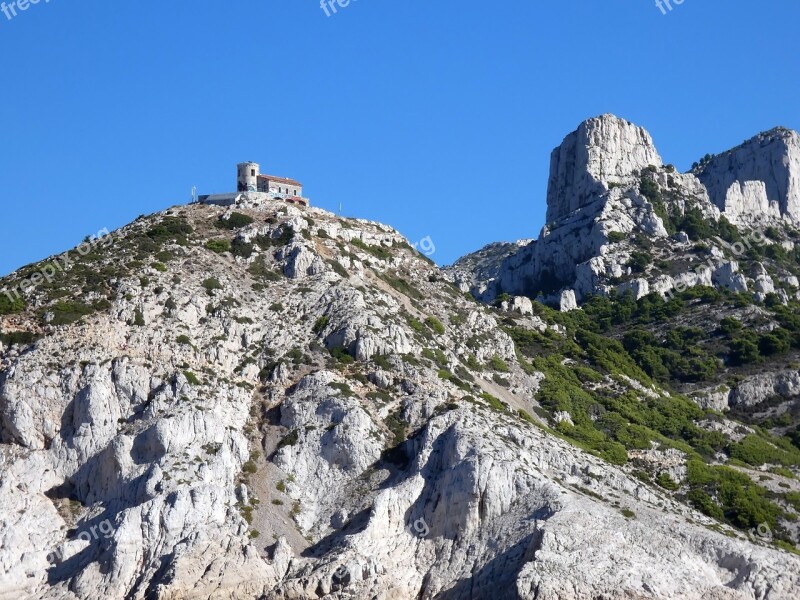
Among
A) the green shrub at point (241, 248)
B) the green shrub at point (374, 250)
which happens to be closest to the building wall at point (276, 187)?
the green shrub at point (374, 250)

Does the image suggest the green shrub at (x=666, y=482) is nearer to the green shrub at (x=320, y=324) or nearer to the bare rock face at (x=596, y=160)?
the green shrub at (x=320, y=324)

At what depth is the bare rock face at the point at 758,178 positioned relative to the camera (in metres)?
158

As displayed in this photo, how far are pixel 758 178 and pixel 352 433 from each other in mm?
105161

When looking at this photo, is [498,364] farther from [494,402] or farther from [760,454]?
[760,454]

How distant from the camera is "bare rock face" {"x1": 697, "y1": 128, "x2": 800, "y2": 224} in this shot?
15850 centimetres

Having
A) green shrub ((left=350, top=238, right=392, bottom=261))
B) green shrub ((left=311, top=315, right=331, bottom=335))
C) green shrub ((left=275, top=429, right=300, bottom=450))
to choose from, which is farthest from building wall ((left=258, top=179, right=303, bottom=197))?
green shrub ((left=275, top=429, right=300, bottom=450))

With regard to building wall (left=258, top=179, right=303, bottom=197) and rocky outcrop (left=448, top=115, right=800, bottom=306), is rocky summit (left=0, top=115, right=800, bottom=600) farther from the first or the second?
rocky outcrop (left=448, top=115, right=800, bottom=306)

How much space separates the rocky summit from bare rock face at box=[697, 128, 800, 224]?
43238mm

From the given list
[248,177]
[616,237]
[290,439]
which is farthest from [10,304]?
[616,237]

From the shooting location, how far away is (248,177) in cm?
11212

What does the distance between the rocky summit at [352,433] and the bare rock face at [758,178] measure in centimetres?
4324

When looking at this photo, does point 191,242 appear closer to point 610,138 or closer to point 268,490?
point 268,490

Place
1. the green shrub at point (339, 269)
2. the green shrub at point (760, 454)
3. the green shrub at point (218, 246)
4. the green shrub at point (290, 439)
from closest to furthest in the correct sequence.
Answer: the green shrub at point (290, 439) < the green shrub at point (760, 454) < the green shrub at point (339, 269) < the green shrub at point (218, 246)

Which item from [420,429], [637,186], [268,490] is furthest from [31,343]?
[637,186]
